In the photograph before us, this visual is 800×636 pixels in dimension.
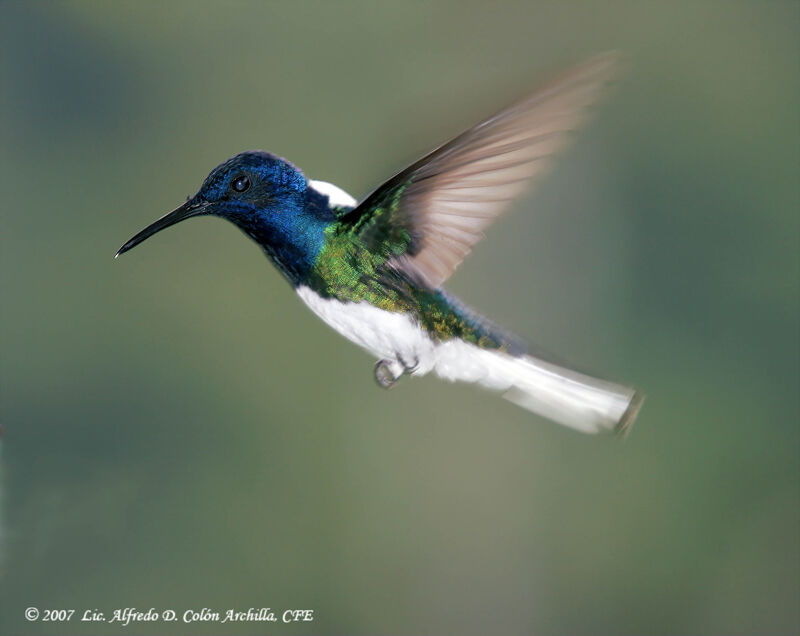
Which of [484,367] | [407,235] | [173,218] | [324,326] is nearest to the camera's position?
[173,218]

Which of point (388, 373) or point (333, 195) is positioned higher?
point (333, 195)

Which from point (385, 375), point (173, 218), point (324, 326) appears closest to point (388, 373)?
point (385, 375)

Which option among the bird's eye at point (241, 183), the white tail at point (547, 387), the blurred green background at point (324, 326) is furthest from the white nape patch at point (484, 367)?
the blurred green background at point (324, 326)

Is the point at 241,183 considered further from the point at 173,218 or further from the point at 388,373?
the point at 388,373

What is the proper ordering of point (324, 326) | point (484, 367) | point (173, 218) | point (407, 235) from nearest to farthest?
point (173, 218) → point (407, 235) → point (484, 367) → point (324, 326)

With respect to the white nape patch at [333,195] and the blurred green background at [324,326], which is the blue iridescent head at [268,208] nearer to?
the white nape patch at [333,195]

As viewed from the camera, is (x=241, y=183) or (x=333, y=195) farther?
→ (x=333, y=195)

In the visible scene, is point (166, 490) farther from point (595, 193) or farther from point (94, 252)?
point (595, 193)
